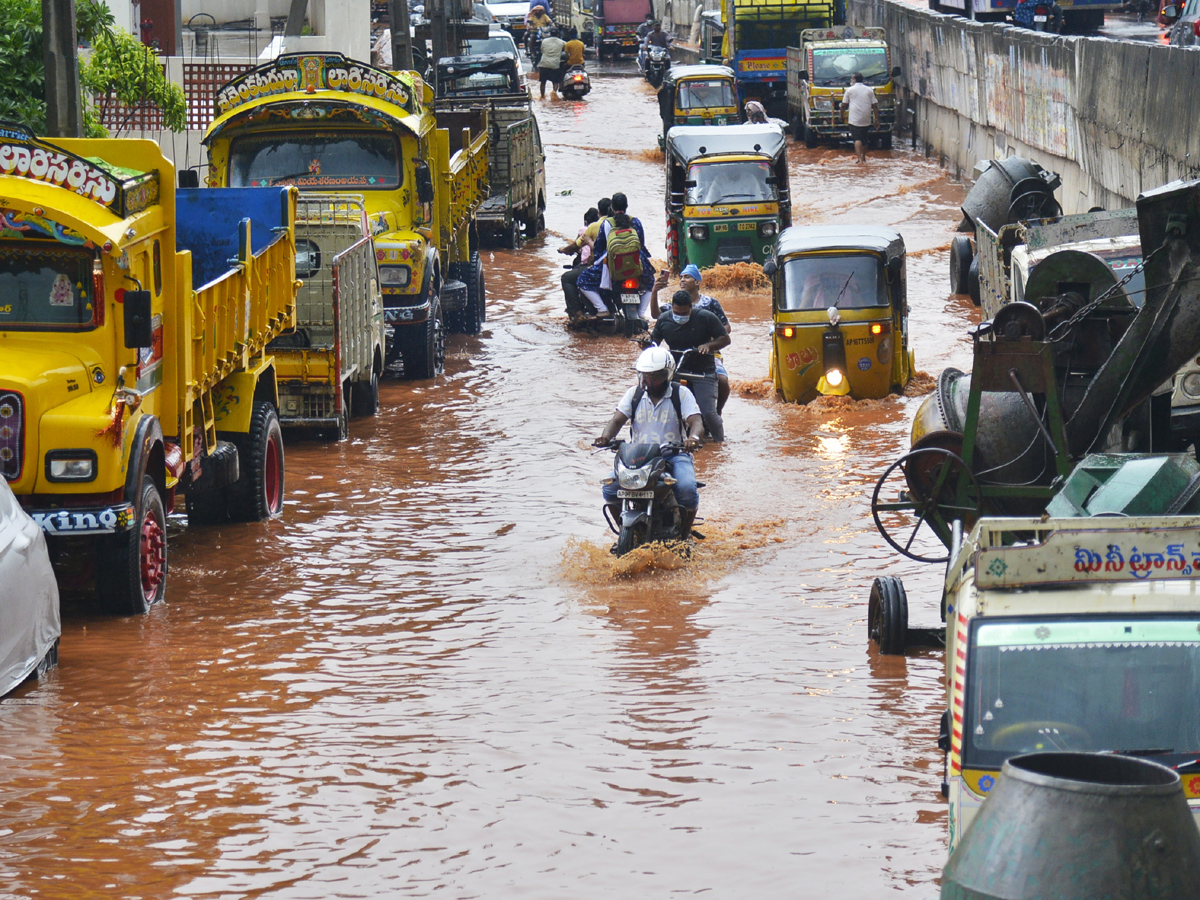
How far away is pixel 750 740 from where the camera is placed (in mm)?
8219

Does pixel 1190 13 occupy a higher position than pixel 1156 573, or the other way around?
pixel 1190 13

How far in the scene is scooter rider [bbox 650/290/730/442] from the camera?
15.3 meters

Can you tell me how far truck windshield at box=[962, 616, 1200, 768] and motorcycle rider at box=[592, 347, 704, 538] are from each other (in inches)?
221

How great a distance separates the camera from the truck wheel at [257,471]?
12.8m

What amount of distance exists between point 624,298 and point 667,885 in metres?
15.7

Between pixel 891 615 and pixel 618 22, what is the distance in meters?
57.2

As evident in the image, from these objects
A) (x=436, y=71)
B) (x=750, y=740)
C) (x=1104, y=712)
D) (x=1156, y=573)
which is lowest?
Answer: (x=750, y=740)

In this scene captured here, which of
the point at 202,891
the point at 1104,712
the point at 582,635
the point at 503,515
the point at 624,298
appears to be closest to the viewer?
the point at 1104,712

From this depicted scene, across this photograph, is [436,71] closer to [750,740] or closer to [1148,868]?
[750,740]

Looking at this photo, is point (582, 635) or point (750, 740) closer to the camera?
point (750, 740)

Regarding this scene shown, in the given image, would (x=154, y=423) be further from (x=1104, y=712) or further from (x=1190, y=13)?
(x=1190, y=13)

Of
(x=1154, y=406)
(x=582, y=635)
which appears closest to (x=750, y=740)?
(x=582, y=635)

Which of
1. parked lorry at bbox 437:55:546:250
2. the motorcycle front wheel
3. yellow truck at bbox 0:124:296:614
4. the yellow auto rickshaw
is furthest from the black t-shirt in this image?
parked lorry at bbox 437:55:546:250

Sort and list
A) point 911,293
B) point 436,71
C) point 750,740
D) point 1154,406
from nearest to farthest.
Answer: point 750,740 < point 1154,406 < point 911,293 < point 436,71
